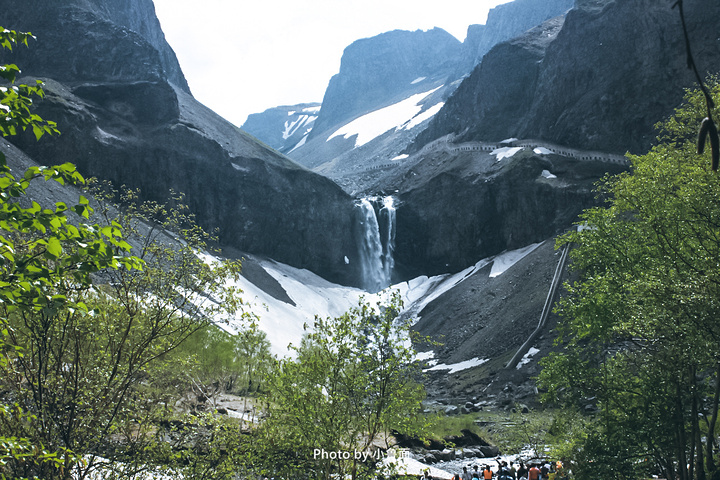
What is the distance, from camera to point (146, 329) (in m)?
9.23

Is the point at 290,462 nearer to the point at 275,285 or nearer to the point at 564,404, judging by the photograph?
the point at 564,404

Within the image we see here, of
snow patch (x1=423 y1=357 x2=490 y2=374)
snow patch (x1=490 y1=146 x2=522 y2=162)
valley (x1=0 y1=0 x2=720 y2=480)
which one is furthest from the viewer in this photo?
snow patch (x1=490 y1=146 x2=522 y2=162)

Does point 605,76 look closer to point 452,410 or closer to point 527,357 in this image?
point 527,357

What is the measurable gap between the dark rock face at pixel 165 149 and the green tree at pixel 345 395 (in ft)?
206

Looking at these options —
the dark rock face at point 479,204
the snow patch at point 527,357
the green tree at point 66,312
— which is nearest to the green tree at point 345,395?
the green tree at point 66,312

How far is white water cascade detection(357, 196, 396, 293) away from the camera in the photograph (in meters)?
83.3

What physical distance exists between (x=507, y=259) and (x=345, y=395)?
210ft

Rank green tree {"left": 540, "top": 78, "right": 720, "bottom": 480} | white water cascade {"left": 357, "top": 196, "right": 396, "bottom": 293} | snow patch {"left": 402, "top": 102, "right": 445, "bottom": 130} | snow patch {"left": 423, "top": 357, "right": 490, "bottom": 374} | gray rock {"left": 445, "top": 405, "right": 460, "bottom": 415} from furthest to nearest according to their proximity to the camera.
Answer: snow patch {"left": 402, "top": 102, "right": 445, "bottom": 130}
white water cascade {"left": 357, "top": 196, "right": 396, "bottom": 293}
snow patch {"left": 423, "top": 357, "right": 490, "bottom": 374}
gray rock {"left": 445, "top": 405, "right": 460, "bottom": 415}
green tree {"left": 540, "top": 78, "right": 720, "bottom": 480}

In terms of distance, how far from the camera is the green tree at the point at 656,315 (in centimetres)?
1065

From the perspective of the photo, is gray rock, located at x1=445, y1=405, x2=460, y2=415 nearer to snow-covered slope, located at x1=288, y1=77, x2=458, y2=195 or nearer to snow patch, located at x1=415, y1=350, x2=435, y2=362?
snow patch, located at x1=415, y1=350, x2=435, y2=362

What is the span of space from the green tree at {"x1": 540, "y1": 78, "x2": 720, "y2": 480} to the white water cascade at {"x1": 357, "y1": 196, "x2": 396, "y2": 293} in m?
66.5

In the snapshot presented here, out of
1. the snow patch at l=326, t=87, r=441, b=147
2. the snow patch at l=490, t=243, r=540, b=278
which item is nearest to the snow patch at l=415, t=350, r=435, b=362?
the snow patch at l=490, t=243, r=540, b=278

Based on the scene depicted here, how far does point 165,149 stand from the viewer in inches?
2820

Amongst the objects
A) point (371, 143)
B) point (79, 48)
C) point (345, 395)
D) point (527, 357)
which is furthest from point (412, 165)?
point (345, 395)
